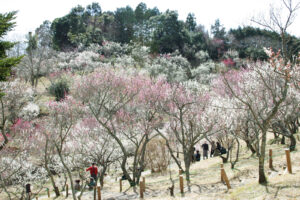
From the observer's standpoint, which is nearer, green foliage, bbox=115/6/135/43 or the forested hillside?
the forested hillside

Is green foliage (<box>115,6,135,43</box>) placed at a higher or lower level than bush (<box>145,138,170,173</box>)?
higher

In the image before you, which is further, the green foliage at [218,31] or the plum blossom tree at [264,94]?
the green foliage at [218,31]

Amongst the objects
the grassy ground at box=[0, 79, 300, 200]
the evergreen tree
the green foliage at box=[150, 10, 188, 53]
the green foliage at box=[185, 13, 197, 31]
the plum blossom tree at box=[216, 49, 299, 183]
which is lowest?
the grassy ground at box=[0, 79, 300, 200]

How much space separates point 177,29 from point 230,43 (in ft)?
38.8

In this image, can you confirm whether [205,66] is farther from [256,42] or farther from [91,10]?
[91,10]

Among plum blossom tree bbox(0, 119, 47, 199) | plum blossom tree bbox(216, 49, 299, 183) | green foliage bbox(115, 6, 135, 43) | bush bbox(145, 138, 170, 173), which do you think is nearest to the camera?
plum blossom tree bbox(216, 49, 299, 183)

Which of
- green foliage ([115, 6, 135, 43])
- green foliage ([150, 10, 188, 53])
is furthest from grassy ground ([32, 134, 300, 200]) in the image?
green foliage ([115, 6, 135, 43])

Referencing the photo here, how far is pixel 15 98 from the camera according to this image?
876 inches

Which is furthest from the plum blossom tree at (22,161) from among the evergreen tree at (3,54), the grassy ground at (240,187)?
the evergreen tree at (3,54)

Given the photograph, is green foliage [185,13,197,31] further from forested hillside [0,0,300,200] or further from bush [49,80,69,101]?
bush [49,80,69,101]

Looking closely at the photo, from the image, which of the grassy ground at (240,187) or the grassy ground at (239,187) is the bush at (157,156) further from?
the grassy ground at (240,187)

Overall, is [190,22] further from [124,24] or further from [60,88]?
[60,88]

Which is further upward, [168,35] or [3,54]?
[168,35]

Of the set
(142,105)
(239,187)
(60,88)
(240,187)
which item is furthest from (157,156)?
(60,88)
